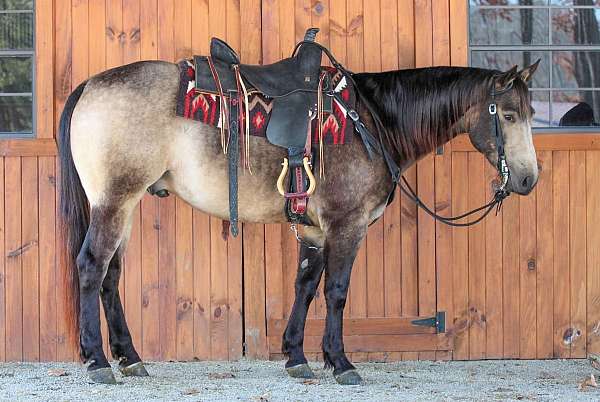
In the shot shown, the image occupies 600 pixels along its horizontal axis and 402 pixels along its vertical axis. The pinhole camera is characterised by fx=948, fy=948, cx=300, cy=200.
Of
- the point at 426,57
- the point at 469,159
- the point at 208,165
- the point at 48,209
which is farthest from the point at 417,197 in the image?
the point at 48,209

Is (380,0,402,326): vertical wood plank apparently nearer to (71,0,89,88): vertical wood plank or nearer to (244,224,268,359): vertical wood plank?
(244,224,268,359): vertical wood plank

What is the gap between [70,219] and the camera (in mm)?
5438

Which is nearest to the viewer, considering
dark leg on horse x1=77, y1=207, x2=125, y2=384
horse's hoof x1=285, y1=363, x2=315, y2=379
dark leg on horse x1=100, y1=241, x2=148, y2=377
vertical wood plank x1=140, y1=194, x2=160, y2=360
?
dark leg on horse x1=77, y1=207, x2=125, y2=384

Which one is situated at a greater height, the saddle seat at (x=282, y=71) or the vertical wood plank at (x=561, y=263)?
the saddle seat at (x=282, y=71)

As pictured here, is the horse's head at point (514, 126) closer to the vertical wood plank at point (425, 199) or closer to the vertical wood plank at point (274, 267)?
the vertical wood plank at point (425, 199)

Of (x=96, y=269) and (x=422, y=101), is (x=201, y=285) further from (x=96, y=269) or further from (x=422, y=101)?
(x=422, y=101)

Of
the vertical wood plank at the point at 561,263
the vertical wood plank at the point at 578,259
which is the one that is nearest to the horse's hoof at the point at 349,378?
the vertical wood plank at the point at 561,263

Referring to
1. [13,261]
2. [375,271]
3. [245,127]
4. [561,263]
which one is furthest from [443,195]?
[13,261]

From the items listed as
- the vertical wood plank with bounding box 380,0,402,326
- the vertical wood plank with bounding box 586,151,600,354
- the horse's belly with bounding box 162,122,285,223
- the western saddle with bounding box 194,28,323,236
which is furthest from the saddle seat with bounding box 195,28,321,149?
the vertical wood plank with bounding box 586,151,600,354

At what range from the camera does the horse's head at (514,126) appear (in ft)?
17.8

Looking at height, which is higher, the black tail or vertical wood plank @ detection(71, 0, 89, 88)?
vertical wood plank @ detection(71, 0, 89, 88)

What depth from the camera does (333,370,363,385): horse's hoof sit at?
17.9 feet

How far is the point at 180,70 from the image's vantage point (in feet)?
18.1

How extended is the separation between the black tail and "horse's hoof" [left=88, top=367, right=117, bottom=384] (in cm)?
23
